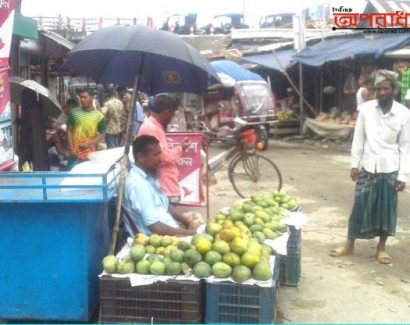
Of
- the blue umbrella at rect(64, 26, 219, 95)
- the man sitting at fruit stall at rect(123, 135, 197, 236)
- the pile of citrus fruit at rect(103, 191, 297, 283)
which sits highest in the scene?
the blue umbrella at rect(64, 26, 219, 95)

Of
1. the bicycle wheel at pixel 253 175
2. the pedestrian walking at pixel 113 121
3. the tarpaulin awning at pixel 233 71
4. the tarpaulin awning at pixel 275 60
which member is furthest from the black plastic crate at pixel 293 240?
the tarpaulin awning at pixel 275 60

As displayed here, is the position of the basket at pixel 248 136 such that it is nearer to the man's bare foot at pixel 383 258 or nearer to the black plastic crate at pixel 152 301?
the man's bare foot at pixel 383 258

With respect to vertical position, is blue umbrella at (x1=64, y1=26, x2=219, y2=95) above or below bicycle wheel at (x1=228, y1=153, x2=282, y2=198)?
above

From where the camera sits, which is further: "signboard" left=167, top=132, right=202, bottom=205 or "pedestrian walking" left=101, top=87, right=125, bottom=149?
"pedestrian walking" left=101, top=87, right=125, bottom=149

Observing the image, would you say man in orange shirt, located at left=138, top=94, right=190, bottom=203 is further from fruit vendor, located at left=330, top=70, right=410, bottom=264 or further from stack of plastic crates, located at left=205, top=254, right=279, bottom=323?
stack of plastic crates, located at left=205, top=254, right=279, bottom=323

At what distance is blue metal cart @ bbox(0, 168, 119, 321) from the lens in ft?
11.4

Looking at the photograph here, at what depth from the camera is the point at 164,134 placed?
16.8 feet

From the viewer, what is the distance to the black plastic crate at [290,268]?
462 centimetres

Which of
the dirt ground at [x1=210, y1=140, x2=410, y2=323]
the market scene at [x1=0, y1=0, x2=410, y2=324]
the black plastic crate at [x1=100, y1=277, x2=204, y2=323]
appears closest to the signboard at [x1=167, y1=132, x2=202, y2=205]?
the market scene at [x1=0, y1=0, x2=410, y2=324]

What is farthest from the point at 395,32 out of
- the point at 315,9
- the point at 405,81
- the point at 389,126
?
the point at 315,9

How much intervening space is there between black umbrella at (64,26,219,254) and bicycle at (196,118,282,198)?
2910 mm

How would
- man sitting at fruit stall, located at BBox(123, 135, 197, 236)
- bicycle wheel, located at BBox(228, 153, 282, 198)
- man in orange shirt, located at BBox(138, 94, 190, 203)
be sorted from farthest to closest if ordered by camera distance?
1. bicycle wheel, located at BBox(228, 153, 282, 198)
2. man in orange shirt, located at BBox(138, 94, 190, 203)
3. man sitting at fruit stall, located at BBox(123, 135, 197, 236)

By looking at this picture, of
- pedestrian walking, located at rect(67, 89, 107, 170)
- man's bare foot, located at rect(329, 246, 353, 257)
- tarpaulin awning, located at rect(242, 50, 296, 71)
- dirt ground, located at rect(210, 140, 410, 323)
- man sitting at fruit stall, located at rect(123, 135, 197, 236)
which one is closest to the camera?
man sitting at fruit stall, located at rect(123, 135, 197, 236)

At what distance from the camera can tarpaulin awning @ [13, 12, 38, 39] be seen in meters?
5.88
